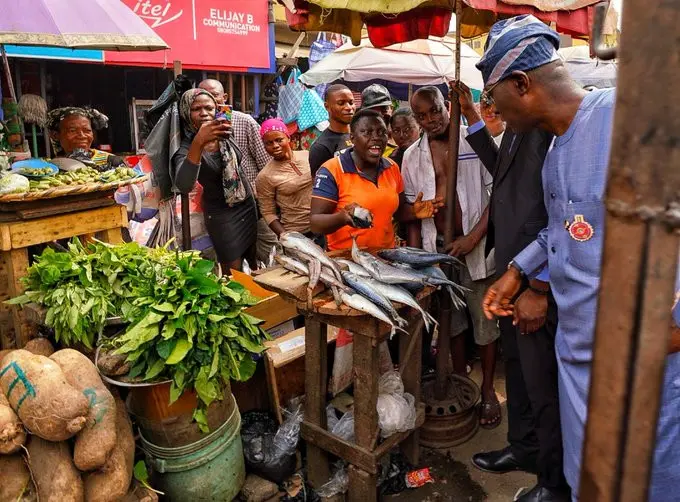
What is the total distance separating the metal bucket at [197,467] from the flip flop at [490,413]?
1891 millimetres

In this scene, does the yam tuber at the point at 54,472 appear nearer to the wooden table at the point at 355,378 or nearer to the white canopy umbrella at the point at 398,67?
the wooden table at the point at 355,378

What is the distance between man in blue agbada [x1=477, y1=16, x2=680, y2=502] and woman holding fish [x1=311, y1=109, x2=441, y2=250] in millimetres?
1267

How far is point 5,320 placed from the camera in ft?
12.0

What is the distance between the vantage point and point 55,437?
2.42 metres

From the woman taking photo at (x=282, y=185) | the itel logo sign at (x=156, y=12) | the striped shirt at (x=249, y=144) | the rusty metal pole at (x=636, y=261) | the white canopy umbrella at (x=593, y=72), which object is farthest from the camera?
the itel logo sign at (x=156, y=12)

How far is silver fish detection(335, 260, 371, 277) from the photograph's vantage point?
306 centimetres

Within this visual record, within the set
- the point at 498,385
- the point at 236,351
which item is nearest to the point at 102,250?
the point at 236,351

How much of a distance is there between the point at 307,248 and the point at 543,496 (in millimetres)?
1869

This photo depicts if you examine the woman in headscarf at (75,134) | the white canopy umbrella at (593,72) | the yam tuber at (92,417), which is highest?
the white canopy umbrella at (593,72)

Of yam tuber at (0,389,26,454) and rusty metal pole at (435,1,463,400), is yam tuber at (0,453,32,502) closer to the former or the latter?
yam tuber at (0,389,26,454)

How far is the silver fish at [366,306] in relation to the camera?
9.09 feet

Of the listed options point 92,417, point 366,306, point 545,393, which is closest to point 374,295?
point 366,306

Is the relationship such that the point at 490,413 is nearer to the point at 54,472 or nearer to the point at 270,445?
the point at 270,445

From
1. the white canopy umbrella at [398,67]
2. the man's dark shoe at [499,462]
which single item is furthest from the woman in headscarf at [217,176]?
the white canopy umbrella at [398,67]
